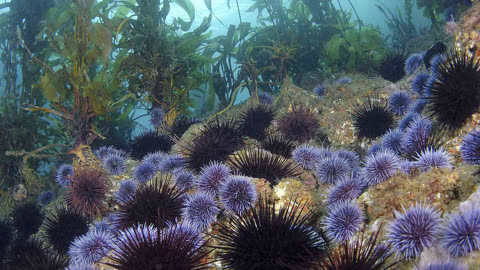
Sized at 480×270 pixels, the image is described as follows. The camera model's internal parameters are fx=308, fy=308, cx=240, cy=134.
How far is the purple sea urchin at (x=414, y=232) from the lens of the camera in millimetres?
2008

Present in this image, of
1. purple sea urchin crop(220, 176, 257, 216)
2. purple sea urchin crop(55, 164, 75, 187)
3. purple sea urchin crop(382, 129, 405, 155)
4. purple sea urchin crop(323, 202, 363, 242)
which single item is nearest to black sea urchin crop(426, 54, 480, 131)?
purple sea urchin crop(382, 129, 405, 155)

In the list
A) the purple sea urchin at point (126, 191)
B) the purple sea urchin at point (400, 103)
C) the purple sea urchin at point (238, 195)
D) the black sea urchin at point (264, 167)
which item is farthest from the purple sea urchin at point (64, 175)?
the purple sea urchin at point (400, 103)

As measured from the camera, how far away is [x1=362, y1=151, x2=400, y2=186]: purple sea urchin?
297 centimetres

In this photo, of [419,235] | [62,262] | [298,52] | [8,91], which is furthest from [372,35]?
[8,91]

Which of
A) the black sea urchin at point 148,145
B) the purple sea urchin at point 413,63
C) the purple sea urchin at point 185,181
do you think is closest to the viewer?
the purple sea urchin at point 185,181

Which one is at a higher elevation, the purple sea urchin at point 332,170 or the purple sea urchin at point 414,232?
the purple sea urchin at point 332,170

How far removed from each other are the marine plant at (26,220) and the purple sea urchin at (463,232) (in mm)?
6451

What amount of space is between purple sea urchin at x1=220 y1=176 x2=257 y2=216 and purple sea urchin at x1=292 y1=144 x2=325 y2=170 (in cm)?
129

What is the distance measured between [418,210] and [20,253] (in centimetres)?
523

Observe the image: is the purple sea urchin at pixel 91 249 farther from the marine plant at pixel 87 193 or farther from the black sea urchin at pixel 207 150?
the black sea urchin at pixel 207 150

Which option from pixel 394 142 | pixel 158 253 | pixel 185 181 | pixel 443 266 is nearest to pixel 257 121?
pixel 185 181

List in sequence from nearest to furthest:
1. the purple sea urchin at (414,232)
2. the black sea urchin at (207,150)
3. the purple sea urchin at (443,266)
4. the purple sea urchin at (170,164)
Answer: the purple sea urchin at (443,266), the purple sea urchin at (414,232), the black sea urchin at (207,150), the purple sea urchin at (170,164)

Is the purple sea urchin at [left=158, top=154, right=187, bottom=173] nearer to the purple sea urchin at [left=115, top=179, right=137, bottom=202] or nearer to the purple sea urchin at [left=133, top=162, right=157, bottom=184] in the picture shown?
the purple sea urchin at [left=133, top=162, right=157, bottom=184]

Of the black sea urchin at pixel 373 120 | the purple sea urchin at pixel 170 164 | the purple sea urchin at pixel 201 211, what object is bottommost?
the purple sea urchin at pixel 201 211
